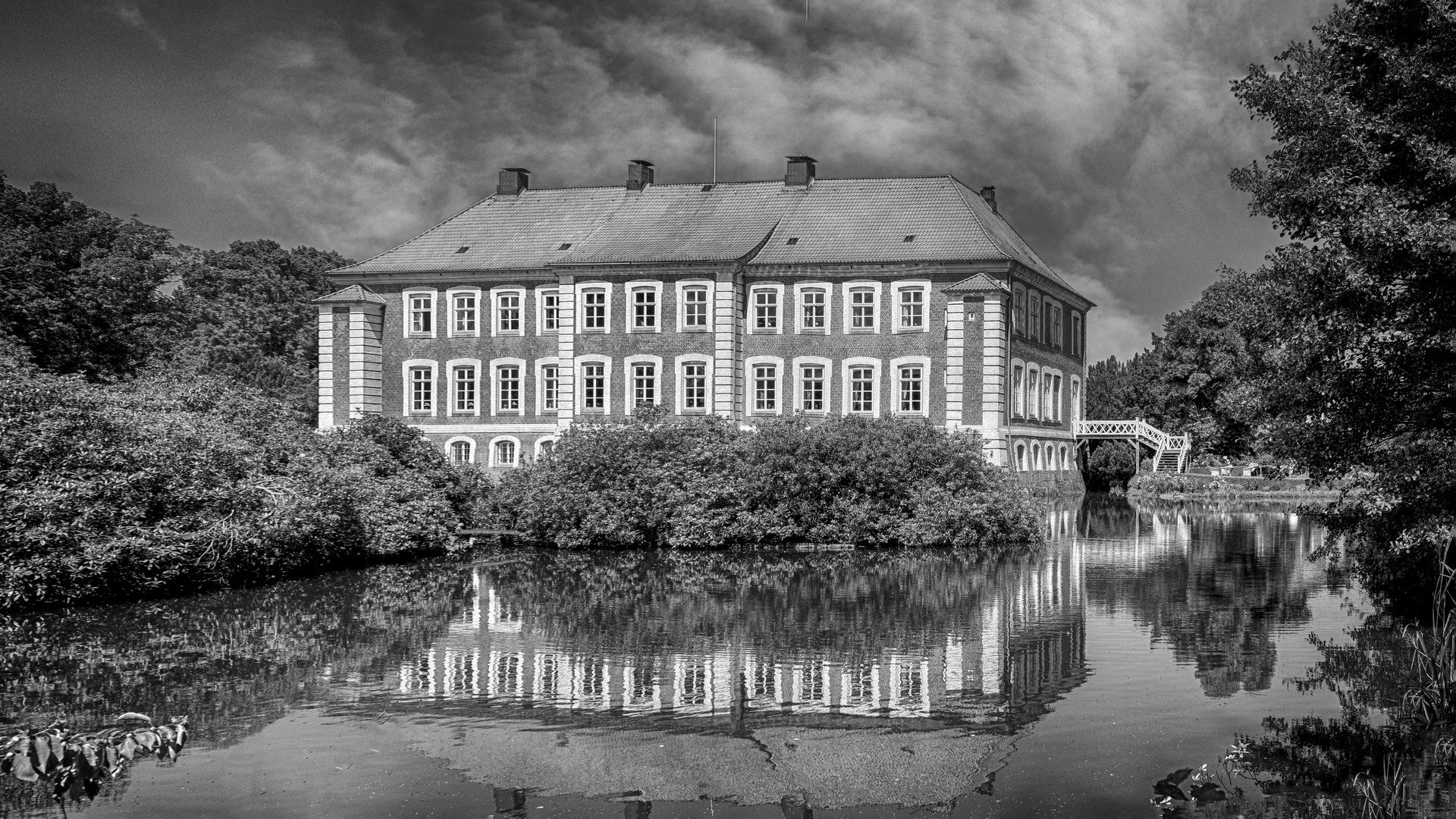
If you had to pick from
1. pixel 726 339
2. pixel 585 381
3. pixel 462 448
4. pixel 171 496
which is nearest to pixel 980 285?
pixel 726 339

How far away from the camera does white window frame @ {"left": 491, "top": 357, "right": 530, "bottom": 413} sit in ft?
158

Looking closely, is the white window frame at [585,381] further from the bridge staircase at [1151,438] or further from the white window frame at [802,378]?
the bridge staircase at [1151,438]

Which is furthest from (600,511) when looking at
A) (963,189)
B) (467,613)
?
(963,189)

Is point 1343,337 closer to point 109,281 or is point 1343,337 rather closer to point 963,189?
point 963,189

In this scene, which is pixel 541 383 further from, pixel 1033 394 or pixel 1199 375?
pixel 1199 375

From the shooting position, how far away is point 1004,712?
428 inches

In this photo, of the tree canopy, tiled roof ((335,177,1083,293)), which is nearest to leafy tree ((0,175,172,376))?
tiled roof ((335,177,1083,293))

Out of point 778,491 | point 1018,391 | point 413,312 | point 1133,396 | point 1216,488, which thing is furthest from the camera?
point 1133,396

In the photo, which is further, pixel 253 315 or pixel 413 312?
pixel 253 315

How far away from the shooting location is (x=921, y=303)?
44.4 meters

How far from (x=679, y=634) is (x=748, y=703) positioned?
4194 mm

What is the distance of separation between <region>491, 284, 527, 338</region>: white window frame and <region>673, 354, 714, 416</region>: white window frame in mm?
6478

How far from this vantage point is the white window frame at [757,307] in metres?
45.7

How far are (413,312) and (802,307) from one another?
14917 mm
